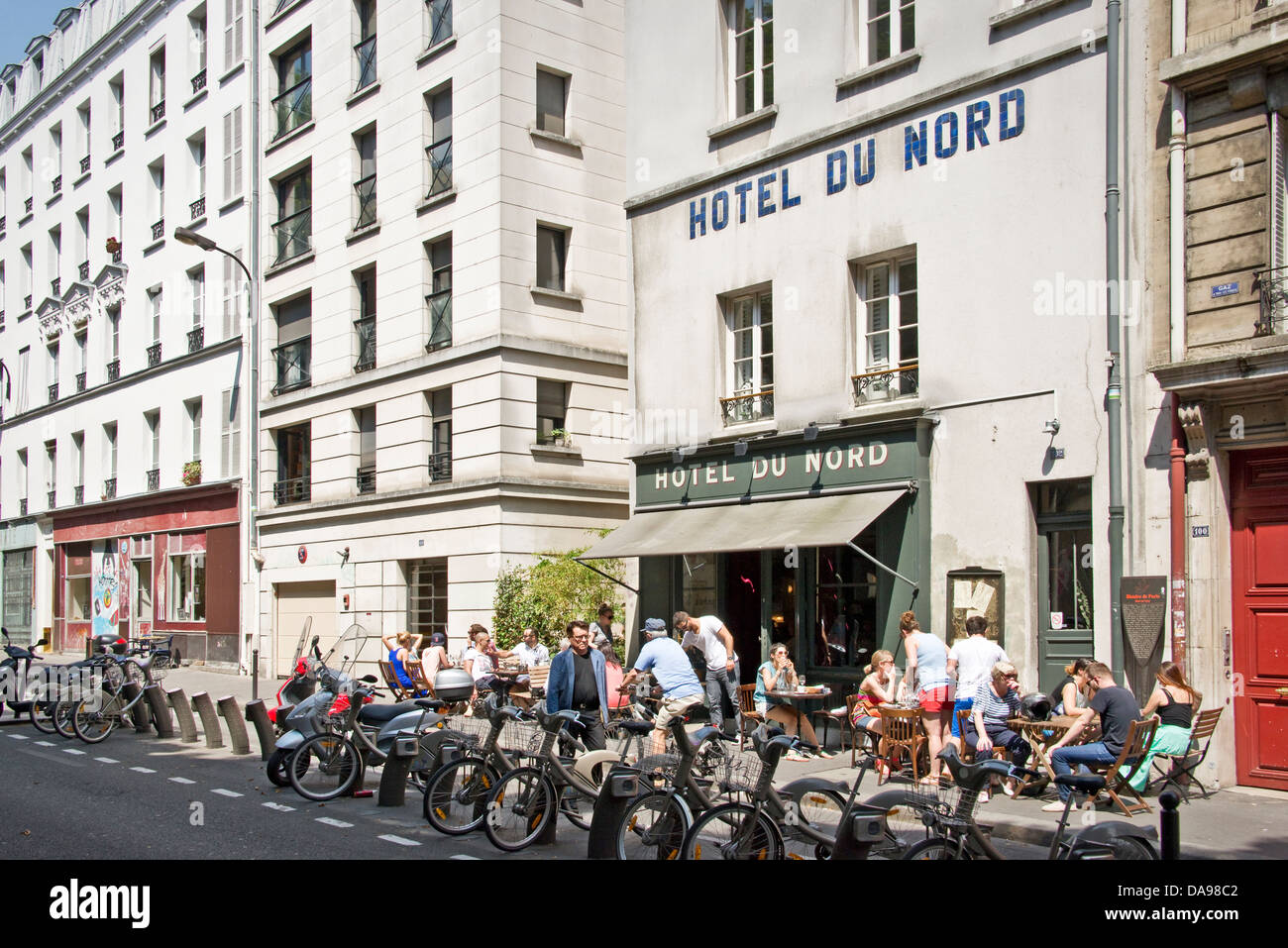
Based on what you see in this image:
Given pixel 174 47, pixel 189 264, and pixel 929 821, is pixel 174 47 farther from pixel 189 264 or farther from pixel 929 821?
pixel 929 821

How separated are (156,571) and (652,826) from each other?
88.1 ft

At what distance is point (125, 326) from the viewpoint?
33.7 m

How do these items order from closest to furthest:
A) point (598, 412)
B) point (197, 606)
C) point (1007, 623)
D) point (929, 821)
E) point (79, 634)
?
point (929, 821)
point (1007, 623)
point (598, 412)
point (197, 606)
point (79, 634)

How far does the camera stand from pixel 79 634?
35.9 m

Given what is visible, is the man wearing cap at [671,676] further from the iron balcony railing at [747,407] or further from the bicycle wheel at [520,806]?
the iron balcony railing at [747,407]

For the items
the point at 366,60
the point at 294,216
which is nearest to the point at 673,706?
the point at 366,60

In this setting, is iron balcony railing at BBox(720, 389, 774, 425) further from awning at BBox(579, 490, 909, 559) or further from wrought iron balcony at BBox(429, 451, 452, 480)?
wrought iron balcony at BBox(429, 451, 452, 480)

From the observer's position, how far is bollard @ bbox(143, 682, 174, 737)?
16.5 meters

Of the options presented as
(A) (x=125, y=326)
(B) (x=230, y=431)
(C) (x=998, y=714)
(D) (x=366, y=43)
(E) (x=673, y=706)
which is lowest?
(C) (x=998, y=714)

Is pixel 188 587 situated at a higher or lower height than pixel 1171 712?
higher

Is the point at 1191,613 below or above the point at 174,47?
below

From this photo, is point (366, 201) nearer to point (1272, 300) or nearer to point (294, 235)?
point (294, 235)
